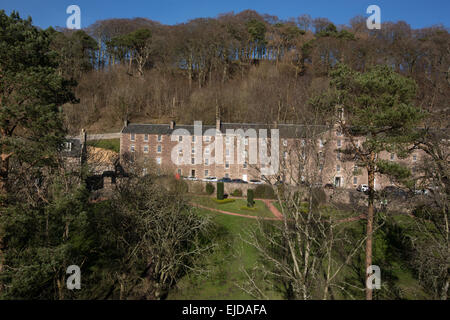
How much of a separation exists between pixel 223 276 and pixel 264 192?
1588 centimetres

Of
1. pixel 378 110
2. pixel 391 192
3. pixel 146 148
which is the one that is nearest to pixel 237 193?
pixel 146 148

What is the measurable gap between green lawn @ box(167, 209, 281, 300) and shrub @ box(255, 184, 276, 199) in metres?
10.00

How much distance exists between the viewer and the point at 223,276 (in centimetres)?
1855

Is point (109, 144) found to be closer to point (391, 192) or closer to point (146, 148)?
point (146, 148)

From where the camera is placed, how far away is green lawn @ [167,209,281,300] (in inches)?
661

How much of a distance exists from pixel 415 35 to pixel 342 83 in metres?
58.9

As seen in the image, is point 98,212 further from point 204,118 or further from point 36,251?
point 204,118

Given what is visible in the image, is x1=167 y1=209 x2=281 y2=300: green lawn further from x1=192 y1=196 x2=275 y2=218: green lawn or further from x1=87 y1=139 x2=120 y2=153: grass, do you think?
x1=87 y1=139 x2=120 y2=153: grass

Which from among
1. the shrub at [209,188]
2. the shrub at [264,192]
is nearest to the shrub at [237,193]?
the shrub at [264,192]

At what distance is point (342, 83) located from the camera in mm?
13547

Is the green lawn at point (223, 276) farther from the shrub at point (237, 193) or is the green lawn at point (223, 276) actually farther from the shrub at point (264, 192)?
the shrub at point (237, 193)

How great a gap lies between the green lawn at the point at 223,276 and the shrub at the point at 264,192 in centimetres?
1000

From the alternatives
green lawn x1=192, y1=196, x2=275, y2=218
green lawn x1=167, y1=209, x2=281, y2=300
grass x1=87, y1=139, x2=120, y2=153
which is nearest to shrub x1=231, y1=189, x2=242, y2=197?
green lawn x1=192, y1=196, x2=275, y2=218
